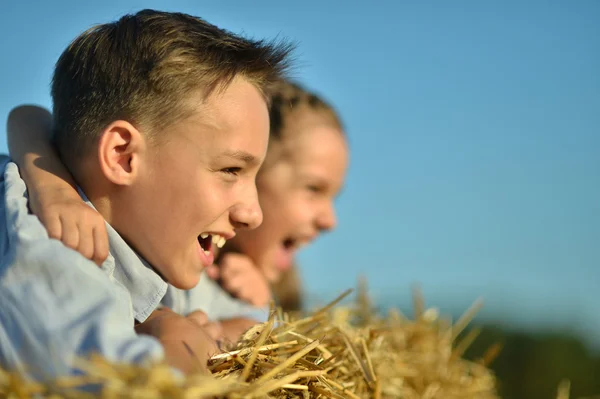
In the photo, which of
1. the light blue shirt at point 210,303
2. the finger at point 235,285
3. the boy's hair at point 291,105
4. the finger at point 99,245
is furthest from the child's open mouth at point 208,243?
the boy's hair at point 291,105

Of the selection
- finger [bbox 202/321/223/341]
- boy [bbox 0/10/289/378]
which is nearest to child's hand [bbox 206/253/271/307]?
finger [bbox 202/321/223/341]

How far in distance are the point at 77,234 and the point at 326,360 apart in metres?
0.72

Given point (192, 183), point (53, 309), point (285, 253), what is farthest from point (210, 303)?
point (53, 309)

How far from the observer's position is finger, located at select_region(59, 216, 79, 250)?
152 centimetres

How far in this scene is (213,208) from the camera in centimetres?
183

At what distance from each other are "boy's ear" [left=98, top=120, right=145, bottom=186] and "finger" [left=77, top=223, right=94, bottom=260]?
27 cm

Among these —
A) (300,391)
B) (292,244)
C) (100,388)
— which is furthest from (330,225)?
(100,388)

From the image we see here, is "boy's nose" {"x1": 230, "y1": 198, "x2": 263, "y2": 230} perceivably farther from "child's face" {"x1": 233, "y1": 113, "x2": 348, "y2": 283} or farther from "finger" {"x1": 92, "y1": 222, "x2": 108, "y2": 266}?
"child's face" {"x1": 233, "y1": 113, "x2": 348, "y2": 283}

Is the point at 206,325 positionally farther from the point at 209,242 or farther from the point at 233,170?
the point at 233,170

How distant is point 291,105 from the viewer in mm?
3436

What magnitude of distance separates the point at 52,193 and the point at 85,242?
7.6 inches

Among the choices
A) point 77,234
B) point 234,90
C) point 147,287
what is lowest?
point 147,287

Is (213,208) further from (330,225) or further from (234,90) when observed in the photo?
(330,225)

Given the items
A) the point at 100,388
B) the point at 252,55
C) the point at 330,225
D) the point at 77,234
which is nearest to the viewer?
the point at 100,388
